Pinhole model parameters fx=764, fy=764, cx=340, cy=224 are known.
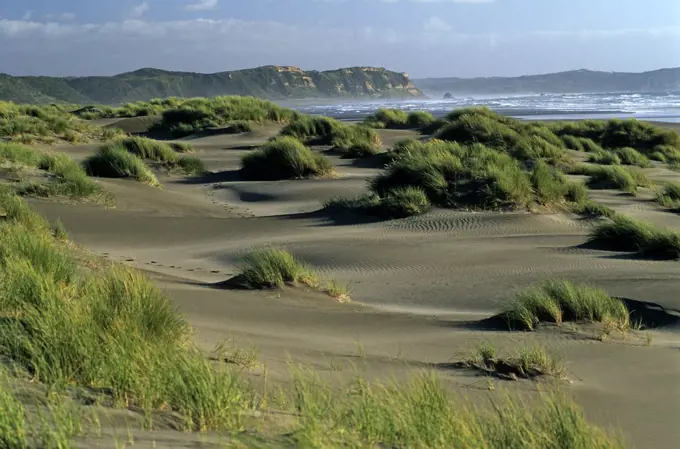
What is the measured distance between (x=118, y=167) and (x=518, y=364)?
13.0m

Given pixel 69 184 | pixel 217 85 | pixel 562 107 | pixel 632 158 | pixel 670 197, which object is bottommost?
pixel 670 197

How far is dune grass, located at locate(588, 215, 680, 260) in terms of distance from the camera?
1016 cm

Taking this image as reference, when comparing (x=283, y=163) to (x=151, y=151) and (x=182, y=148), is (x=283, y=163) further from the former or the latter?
(x=182, y=148)

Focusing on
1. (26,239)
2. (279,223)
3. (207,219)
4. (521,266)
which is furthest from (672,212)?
(26,239)

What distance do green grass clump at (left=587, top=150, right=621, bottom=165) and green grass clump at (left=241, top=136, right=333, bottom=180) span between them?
9.50 metres

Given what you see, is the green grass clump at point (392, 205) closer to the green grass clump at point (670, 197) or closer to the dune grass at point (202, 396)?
the green grass clump at point (670, 197)

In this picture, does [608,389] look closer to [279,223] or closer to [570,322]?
[570,322]

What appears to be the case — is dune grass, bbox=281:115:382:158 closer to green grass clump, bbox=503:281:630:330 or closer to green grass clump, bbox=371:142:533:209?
green grass clump, bbox=371:142:533:209

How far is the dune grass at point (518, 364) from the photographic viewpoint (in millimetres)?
5168

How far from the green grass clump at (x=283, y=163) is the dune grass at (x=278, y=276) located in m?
10.8

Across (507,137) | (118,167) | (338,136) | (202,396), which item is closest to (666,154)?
(507,137)

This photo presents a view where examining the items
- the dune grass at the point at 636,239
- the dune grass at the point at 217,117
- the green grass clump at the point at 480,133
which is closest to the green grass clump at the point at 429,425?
the dune grass at the point at 636,239

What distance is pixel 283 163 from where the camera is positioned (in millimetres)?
19203

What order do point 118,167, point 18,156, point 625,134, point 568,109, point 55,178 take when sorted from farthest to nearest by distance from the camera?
1. point 568,109
2. point 625,134
3. point 118,167
4. point 18,156
5. point 55,178
